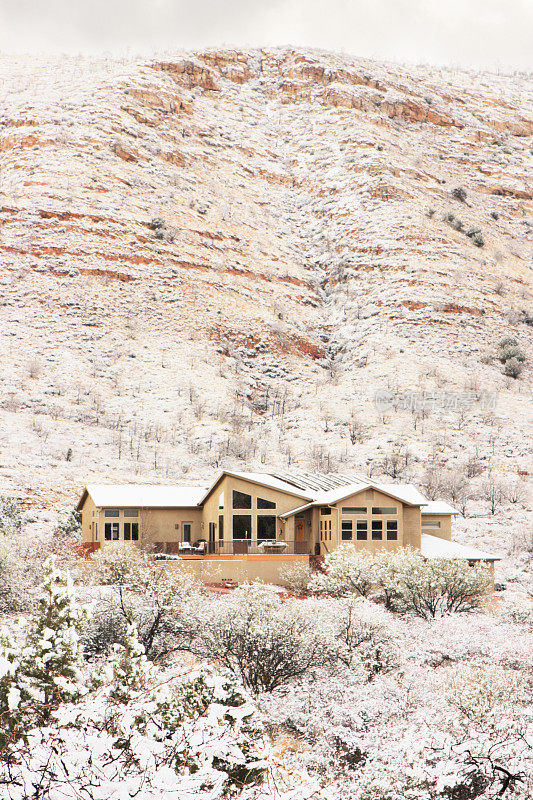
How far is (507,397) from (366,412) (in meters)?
13.7

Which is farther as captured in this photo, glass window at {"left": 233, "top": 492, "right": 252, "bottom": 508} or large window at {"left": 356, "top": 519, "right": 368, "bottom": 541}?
glass window at {"left": 233, "top": 492, "right": 252, "bottom": 508}

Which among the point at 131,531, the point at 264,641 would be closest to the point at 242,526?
the point at 131,531

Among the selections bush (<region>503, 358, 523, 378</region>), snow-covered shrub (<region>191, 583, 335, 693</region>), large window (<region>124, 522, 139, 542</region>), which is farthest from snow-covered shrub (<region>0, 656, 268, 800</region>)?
bush (<region>503, 358, 523, 378</region>)

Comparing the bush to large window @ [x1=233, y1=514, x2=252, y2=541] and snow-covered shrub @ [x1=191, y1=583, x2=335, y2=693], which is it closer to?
large window @ [x1=233, y1=514, x2=252, y2=541]

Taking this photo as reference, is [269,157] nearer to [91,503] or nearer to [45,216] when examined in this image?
[45,216]

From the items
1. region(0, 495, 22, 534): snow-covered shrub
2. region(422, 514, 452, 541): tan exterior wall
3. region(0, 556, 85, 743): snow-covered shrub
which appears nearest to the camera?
region(0, 556, 85, 743): snow-covered shrub

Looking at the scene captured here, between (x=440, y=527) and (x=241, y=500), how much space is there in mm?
10538

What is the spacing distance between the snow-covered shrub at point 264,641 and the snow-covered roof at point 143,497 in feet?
48.7

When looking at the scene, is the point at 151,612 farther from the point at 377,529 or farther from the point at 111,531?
the point at 377,529

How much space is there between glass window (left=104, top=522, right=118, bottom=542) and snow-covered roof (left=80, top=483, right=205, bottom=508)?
915 millimetres

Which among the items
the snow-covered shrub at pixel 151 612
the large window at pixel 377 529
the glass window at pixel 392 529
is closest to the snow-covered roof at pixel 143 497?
the large window at pixel 377 529

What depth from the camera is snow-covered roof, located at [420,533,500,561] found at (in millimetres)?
32500

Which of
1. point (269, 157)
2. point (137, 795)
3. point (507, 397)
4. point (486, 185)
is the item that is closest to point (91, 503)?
point (137, 795)

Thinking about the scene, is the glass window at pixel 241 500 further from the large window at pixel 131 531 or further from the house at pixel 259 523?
the large window at pixel 131 531
